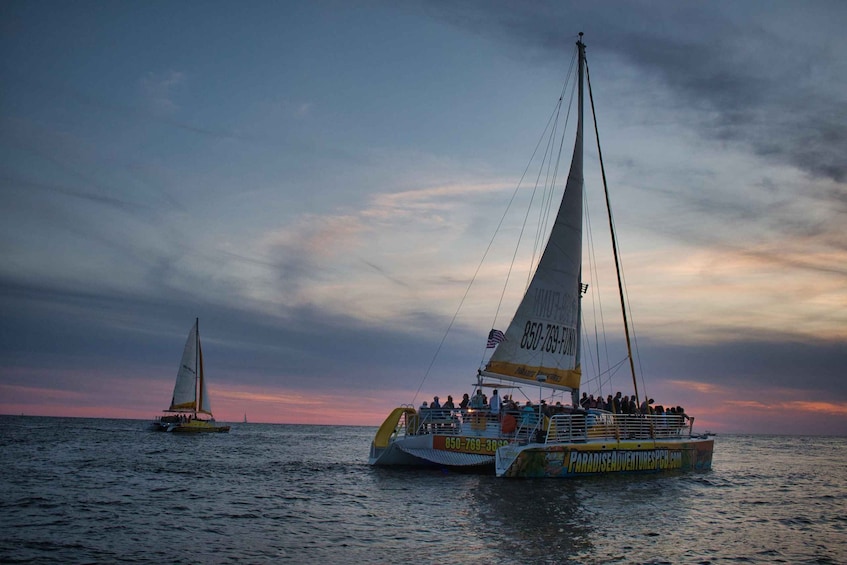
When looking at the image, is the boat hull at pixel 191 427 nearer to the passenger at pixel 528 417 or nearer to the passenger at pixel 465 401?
the passenger at pixel 465 401

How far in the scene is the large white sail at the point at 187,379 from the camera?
7825 cm

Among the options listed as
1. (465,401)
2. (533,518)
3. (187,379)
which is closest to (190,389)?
(187,379)

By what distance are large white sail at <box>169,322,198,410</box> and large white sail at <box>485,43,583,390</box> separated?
192 feet

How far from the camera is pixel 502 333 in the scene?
→ 27453mm

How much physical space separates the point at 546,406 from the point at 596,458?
8.42 ft

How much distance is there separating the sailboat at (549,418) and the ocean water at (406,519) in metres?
0.81

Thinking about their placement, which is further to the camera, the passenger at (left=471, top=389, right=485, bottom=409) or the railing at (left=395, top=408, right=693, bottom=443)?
the passenger at (left=471, top=389, right=485, bottom=409)

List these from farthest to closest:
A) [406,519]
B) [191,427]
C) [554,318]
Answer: [191,427] → [554,318] → [406,519]

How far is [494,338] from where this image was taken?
2722 cm

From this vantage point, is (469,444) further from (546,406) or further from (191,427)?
(191,427)

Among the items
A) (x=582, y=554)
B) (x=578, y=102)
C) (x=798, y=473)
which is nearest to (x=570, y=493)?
(x=582, y=554)

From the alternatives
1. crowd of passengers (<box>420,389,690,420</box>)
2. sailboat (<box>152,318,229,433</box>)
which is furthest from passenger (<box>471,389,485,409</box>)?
sailboat (<box>152,318,229,433</box>)

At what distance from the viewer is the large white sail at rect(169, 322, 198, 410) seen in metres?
A: 78.2

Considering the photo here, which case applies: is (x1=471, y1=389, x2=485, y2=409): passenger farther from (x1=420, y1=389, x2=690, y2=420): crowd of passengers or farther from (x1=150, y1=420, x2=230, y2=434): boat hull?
(x1=150, y1=420, x2=230, y2=434): boat hull
